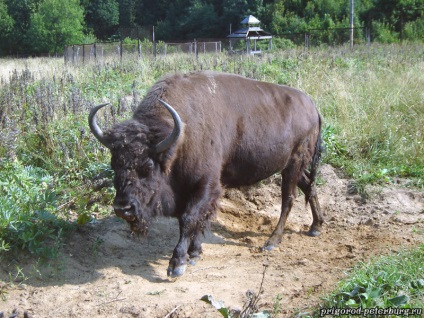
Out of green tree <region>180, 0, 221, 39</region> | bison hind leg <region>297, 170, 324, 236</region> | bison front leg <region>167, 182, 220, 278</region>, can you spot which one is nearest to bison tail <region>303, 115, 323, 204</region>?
bison hind leg <region>297, 170, 324, 236</region>

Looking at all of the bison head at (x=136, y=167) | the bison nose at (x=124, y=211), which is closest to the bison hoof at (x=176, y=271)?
the bison head at (x=136, y=167)

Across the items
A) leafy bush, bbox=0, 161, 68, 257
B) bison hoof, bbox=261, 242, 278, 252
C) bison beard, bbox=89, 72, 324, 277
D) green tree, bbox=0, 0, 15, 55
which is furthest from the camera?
green tree, bbox=0, 0, 15, 55

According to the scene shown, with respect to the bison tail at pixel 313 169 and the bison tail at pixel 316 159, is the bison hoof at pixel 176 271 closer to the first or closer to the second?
the bison tail at pixel 313 169

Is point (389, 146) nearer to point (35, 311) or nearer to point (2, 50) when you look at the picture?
point (35, 311)

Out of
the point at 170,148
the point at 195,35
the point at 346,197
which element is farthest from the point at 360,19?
the point at 170,148

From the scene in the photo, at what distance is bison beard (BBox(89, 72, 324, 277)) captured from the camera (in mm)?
4711

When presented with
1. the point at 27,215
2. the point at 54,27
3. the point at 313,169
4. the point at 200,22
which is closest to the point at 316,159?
the point at 313,169

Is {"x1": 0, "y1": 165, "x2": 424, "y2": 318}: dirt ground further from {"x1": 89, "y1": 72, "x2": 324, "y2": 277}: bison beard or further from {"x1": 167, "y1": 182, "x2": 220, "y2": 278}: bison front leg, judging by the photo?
{"x1": 89, "y1": 72, "x2": 324, "y2": 277}: bison beard

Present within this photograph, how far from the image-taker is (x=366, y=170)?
7.71m

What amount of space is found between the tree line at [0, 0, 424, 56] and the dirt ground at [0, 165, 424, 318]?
3433cm

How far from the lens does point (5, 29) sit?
2495 inches

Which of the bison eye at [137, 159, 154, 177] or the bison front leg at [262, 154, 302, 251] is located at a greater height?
the bison eye at [137, 159, 154, 177]

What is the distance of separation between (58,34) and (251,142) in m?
64.1

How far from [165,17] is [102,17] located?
36.7 ft
